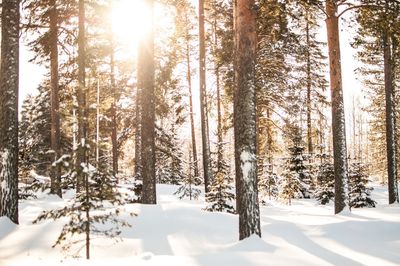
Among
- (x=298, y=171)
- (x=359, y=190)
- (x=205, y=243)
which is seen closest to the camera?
(x=205, y=243)

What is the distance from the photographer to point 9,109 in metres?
11.1

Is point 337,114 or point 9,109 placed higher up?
point 9,109

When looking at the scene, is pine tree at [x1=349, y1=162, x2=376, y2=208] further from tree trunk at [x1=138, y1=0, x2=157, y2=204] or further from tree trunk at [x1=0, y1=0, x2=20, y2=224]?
tree trunk at [x1=0, y1=0, x2=20, y2=224]

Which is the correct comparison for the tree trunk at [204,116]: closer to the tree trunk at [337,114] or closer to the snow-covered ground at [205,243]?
the snow-covered ground at [205,243]

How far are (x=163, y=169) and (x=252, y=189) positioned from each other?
104 feet

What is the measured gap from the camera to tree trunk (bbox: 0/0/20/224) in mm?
10867

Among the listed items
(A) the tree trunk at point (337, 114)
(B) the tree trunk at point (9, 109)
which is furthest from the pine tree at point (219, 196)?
(B) the tree trunk at point (9, 109)

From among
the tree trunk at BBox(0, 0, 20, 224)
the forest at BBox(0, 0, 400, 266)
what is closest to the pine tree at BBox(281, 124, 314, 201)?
the forest at BBox(0, 0, 400, 266)

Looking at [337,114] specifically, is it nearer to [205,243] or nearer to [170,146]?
[205,243]

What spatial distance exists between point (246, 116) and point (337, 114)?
5881mm

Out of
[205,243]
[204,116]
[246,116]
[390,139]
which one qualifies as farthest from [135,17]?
[390,139]

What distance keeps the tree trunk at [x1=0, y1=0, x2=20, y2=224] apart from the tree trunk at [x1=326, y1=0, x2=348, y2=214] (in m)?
9.60

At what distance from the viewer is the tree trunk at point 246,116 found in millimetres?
8750

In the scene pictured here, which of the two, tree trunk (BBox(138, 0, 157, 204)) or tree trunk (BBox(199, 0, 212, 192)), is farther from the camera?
tree trunk (BBox(199, 0, 212, 192))
